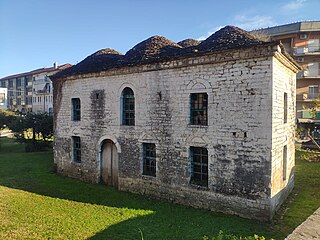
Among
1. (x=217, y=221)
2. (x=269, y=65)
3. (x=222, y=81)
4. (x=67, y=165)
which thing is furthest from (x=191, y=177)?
(x=67, y=165)

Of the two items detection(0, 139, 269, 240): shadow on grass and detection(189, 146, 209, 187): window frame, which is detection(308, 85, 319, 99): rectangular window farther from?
detection(0, 139, 269, 240): shadow on grass

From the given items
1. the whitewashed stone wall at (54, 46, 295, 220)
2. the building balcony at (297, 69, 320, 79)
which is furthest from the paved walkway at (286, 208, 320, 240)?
the building balcony at (297, 69, 320, 79)

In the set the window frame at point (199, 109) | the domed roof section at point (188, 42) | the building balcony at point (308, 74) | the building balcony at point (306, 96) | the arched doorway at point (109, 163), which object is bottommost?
the arched doorway at point (109, 163)

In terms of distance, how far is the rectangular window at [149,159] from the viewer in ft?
37.0

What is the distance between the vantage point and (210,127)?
955 centimetres

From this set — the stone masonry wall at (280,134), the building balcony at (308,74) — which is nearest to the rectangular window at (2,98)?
the building balcony at (308,74)

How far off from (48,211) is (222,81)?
26.3ft

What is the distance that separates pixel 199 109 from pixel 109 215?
5.18 meters

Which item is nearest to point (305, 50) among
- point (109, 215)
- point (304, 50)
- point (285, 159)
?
point (304, 50)

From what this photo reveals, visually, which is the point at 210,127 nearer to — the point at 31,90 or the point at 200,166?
Answer: the point at 200,166

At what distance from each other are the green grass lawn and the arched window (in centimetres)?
340

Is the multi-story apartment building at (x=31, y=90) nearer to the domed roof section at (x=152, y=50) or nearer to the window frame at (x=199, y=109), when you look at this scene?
the domed roof section at (x=152, y=50)

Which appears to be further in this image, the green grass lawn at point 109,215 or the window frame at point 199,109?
A: the window frame at point 199,109

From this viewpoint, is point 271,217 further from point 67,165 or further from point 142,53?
point 67,165
